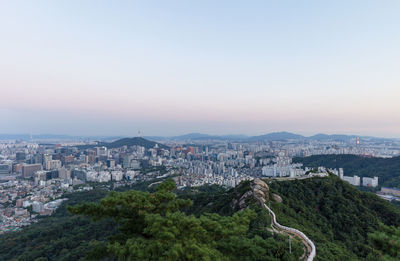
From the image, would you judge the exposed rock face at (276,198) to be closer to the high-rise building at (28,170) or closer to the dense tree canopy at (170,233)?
the dense tree canopy at (170,233)

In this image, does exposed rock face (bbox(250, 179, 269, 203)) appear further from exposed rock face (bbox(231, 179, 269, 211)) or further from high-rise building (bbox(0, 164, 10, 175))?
Result: high-rise building (bbox(0, 164, 10, 175))

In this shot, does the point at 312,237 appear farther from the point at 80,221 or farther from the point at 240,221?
the point at 80,221

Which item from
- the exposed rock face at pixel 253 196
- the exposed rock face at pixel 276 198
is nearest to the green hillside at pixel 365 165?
the exposed rock face at pixel 276 198

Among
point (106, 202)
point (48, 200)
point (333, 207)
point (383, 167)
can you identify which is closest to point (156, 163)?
point (48, 200)

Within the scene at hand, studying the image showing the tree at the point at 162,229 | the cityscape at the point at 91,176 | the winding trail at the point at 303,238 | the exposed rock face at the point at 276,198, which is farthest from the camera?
the cityscape at the point at 91,176

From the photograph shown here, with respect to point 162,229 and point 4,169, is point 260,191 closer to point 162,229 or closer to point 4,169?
point 162,229
